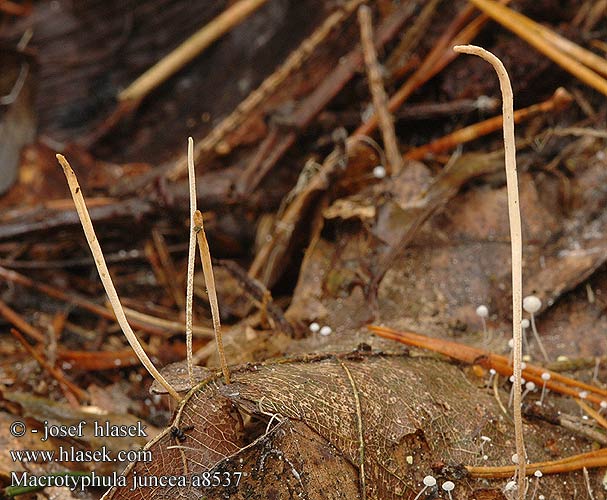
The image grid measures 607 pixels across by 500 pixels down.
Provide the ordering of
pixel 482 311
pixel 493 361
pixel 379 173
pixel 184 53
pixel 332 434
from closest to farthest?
pixel 332 434, pixel 493 361, pixel 482 311, pixel 379 173, pixel 184 53

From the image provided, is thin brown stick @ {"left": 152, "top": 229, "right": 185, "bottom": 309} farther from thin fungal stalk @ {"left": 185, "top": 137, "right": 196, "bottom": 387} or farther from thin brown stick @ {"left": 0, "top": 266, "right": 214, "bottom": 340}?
thin fungal stalk @ {"left": 185, "top": 137, "right": 196, "bottom": 387}

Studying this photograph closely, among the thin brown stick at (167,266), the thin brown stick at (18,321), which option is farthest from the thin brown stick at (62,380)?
the thin brown stick at (167,266)

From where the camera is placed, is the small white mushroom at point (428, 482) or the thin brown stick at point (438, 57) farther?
the thin brown stick at point (438, 57)

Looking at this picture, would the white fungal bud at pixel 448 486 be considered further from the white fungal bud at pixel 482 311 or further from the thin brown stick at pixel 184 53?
the thin brown stick at pixel 184 53

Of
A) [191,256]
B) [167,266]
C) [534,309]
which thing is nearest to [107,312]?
[167,266]

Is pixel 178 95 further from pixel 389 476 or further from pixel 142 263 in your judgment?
pixel 389 476

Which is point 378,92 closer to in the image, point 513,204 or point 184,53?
point 184,53

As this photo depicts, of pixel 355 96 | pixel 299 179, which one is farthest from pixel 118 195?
pixel 355 96
